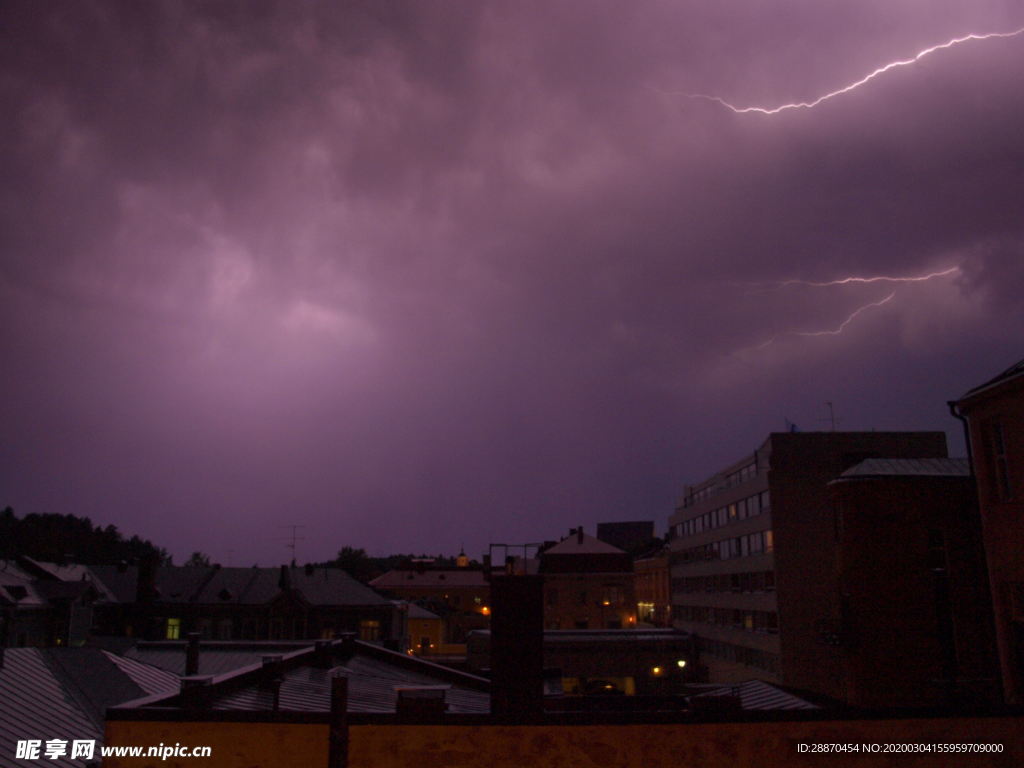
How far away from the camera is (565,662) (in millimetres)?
52812

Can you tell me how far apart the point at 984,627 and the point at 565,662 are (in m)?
30.5

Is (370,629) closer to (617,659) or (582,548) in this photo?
(617,659)

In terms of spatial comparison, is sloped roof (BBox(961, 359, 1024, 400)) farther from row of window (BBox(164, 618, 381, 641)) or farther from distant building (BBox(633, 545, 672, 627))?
distant building (BBox(633, 545, 672, 627))

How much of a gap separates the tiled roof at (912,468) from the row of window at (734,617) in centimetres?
1723

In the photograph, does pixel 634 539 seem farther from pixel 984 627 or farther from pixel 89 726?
pixel 89 726

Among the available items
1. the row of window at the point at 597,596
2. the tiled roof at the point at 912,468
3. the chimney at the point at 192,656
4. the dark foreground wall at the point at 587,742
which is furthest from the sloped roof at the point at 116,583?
the dark foreground wall at the point at 587,742

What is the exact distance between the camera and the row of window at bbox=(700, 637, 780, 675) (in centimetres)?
4568

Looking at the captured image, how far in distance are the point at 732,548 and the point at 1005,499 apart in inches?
1443

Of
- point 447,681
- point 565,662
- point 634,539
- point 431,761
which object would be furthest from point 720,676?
point 634,539

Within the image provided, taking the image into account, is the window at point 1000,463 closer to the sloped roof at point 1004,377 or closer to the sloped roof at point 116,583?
the sloped roof at point 1004,377

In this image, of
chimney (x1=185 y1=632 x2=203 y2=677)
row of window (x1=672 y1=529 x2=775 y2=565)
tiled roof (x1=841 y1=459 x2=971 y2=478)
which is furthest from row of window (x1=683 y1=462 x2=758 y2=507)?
chimney (x1=185 y1=632 x2=203 y2=677)

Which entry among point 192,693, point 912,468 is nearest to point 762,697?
point 192,693

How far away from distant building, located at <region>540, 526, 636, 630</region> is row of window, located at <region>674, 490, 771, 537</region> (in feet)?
27.5

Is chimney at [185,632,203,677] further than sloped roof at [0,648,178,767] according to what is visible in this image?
Yes
